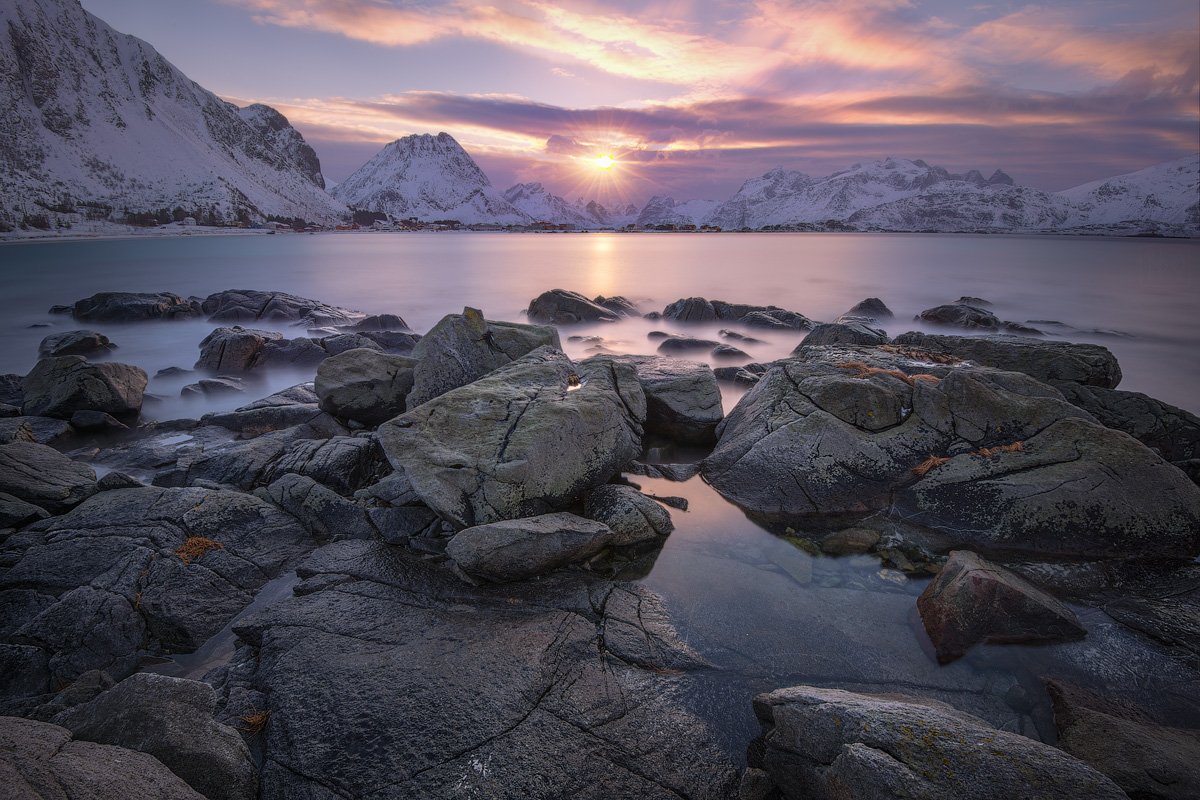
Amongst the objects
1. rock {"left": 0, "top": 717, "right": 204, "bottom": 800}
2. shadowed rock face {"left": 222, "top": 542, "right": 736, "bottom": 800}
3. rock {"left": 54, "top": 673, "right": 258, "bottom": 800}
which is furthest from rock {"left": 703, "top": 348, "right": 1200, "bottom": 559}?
rock {"left": 0, "top": 717, "right": 204, "bottom": 800}

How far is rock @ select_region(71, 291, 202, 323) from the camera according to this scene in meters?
26.4

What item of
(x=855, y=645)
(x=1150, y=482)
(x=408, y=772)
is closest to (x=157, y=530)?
(x=408, y=772)

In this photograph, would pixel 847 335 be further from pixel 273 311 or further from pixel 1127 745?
pixel 273 311

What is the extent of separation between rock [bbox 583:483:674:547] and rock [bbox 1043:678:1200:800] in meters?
4.13

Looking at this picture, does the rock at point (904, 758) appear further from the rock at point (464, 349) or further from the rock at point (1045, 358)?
the rock at point (1045, 358)

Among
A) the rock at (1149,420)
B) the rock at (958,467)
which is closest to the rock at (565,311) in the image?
the rock at (958,467)

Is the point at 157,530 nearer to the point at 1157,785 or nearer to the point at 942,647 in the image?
the point at 942,647

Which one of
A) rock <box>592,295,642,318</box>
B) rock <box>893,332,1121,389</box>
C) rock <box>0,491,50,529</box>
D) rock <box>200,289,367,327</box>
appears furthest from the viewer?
rock <box>592,295,642,318</box>

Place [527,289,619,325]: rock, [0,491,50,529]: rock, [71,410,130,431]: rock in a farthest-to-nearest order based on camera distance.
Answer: [527,289,619,325]: rock → [71,410,130,431]: rock → [0,491,50,529]: rock

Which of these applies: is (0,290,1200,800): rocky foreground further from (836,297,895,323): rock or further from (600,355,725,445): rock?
(836,297,895,323): rock

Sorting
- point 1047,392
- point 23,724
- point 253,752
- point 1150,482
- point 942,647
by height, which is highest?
point 1047,392

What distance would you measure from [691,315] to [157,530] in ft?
71.9

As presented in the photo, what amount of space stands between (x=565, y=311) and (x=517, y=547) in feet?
65.1

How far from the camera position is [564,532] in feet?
21.0
